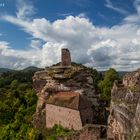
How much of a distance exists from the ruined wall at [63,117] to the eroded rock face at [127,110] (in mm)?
10631

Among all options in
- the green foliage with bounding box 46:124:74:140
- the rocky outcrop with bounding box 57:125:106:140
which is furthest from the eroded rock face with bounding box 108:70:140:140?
the green foliage with bounding box 46:124:74:140

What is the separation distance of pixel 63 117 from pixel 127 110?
18.9 metres

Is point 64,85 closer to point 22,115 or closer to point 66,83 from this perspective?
point 66,83

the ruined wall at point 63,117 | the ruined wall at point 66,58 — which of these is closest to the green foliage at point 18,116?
the ruined wall at point 63,117

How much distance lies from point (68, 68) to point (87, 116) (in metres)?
8.93

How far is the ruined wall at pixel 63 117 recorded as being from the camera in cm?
4716

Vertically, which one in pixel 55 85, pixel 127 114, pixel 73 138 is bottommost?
pixel 73 138

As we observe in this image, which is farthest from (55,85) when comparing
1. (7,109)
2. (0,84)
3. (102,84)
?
(0,84)

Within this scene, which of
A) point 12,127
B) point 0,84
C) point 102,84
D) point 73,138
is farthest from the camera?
point 0,84

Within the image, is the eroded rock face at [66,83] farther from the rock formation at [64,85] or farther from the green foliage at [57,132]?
the green foliage at [57,132]

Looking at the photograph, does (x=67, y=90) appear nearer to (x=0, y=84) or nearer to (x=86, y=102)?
(x=86, y=102)

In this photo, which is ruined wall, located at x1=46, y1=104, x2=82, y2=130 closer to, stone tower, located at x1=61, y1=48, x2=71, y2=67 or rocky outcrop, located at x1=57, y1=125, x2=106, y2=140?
rocky outcrop, located at x1=57, y1=125, x2=106, y2=140

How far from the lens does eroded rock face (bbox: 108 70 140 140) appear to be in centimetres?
2925

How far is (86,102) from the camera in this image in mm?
49188
